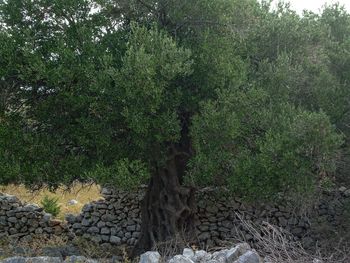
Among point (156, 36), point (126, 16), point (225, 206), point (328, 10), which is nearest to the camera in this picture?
point (156, 36)

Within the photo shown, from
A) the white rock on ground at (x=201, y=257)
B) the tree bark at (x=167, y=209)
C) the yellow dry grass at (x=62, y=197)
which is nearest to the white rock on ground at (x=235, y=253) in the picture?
the white rock on ground at (x=201, y=257)

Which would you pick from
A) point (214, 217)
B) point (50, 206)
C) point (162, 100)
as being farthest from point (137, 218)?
point (162, 100)

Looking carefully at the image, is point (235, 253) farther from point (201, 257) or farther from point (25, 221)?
point (25, 221)

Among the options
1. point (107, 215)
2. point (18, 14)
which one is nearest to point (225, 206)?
point (107, 215)

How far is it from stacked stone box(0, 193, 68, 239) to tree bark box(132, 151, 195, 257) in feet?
14.2

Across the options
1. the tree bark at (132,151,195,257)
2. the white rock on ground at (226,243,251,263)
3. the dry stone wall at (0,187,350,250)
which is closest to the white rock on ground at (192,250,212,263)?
the white rock on ground at (226,243,251,263)

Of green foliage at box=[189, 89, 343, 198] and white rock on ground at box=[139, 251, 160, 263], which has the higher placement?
green foliage at box=[189, 89, 343, 198]

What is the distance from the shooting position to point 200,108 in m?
11.5

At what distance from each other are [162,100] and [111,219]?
7.40m

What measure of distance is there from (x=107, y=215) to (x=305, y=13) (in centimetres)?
863

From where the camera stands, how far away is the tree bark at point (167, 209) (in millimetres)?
13070

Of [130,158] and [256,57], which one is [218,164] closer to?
[130,158]

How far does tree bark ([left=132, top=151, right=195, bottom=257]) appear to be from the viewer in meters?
13.1

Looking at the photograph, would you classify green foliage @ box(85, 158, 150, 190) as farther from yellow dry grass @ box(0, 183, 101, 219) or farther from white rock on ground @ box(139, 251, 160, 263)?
yellow dry grass @ box(0, 183, 101, 219)
